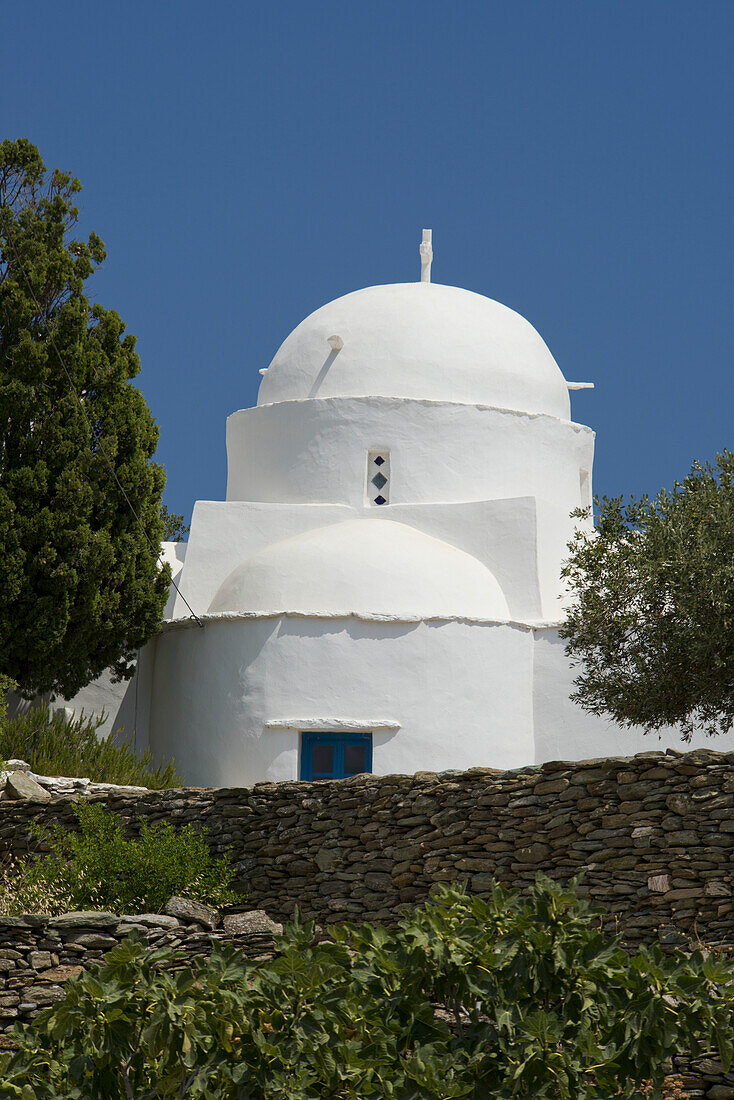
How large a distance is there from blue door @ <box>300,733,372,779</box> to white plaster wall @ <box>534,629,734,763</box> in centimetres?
235

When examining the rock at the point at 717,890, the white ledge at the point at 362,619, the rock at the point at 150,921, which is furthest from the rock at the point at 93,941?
the white ledge at the point at 362,619

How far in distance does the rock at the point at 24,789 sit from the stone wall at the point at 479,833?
0.10 meters

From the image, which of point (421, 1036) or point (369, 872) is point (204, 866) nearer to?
point (369, 872)

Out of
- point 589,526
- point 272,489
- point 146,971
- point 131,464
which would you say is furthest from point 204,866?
point 589,526

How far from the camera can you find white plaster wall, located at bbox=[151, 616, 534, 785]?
15.1m

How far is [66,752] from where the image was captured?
14.3 metres

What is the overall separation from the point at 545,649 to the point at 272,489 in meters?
5.39

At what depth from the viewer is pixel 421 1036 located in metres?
6.60

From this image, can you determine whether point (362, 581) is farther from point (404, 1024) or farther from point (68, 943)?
point (404, 1024)

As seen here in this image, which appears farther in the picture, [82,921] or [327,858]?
[327,858]

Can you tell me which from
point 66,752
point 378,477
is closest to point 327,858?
point 66,752

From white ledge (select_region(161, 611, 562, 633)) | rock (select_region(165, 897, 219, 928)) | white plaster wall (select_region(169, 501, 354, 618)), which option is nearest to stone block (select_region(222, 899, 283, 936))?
rock (select_region(165, 897, 219, 928))

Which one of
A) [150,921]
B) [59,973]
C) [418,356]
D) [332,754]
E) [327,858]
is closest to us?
[59,973]

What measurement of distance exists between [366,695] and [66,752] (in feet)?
12.0
